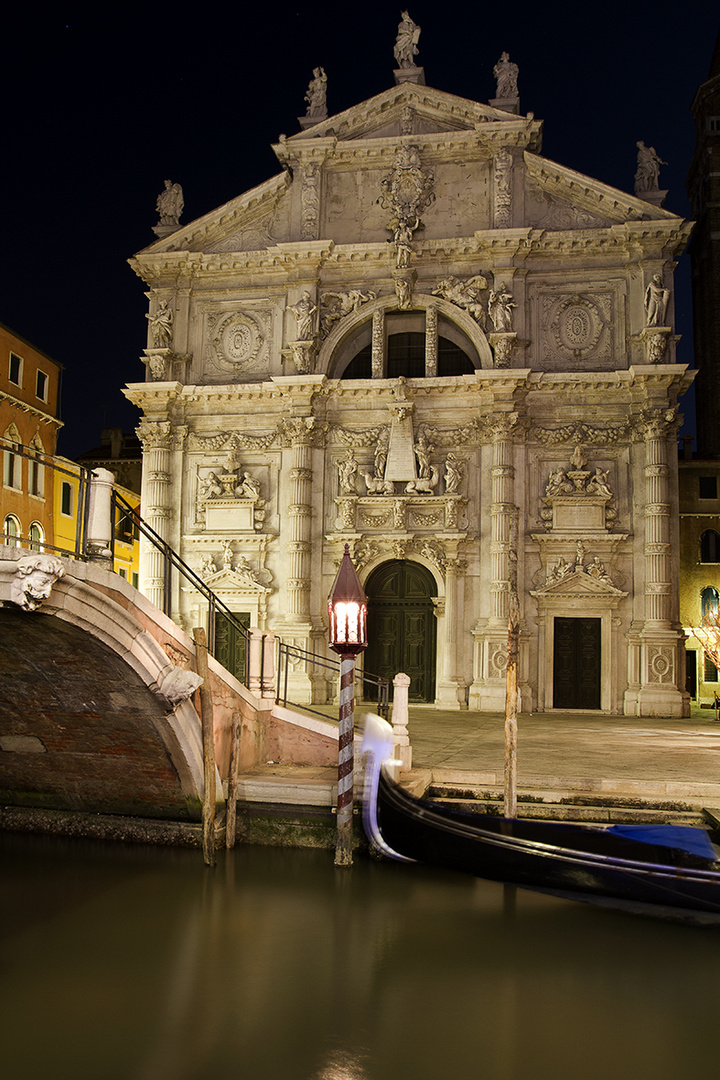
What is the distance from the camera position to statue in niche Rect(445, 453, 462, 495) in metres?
15.2

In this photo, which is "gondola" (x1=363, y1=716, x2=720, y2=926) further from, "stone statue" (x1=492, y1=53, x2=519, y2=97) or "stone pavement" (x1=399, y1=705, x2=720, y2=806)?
"stone statue" (x1=492, y1=53, x2=519, y2=97)

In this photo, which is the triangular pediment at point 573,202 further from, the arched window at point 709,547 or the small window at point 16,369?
the small window at point 16,369

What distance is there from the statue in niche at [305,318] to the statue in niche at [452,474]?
3.46m

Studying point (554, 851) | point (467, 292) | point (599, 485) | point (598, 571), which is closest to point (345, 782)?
point (554, 851)

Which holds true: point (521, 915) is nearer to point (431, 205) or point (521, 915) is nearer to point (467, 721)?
point (467, 721)

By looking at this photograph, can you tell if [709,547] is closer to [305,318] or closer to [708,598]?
[708,598]

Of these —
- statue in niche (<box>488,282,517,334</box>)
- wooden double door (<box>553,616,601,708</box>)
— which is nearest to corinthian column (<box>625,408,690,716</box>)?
wooden double door (<box>553,616,601,708</box>)

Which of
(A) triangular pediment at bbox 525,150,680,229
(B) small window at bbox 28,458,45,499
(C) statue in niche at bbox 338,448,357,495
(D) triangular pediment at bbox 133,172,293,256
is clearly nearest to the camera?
(A) triangular pediment at bbox 525,150,680,229

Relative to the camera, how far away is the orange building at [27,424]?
18.9m

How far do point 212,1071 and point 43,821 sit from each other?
494 cm

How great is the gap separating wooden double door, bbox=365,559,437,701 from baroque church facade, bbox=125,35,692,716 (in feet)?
0.13

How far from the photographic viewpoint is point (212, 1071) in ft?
14.2

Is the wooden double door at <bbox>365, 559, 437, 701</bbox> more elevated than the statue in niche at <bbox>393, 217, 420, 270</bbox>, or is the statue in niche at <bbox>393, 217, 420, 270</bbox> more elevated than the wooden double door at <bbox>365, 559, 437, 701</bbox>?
the statue in niche at <bbox>393, 217, 420, 270</bbox>

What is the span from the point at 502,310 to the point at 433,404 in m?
2.05
